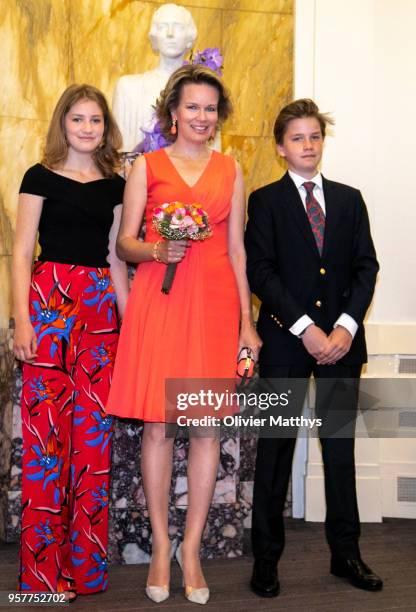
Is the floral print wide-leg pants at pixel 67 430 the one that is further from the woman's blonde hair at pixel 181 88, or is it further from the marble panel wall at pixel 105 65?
the marble panel wall at pixel 105 65

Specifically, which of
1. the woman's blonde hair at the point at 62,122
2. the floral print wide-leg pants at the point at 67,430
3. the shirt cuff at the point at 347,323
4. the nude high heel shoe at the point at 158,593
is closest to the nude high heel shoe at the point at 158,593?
the nude high heel shoe at the point at 158,593

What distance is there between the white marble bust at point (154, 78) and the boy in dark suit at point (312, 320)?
1.41 m

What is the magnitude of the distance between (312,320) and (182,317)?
1.75 ft

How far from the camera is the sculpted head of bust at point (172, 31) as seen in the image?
174 inches

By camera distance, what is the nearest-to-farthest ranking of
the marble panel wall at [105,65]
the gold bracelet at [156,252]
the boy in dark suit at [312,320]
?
the gold bracelet at [156,252] → the boy in dark suit at [312,320] → the marble panel wall at [105,65]

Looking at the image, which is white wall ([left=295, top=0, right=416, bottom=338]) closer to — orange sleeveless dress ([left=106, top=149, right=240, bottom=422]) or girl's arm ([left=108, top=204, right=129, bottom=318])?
orange sleeveless dress ([left=106, top=149, right=240, bottom=422])

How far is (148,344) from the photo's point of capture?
310cm

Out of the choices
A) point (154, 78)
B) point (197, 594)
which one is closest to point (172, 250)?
point (197, 594)

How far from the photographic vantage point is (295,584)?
3.30 meters

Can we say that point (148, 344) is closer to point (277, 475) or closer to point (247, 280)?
point (247, 280)

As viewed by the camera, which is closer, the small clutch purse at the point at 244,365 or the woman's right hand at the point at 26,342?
the woman's right hand at the point at 26,342

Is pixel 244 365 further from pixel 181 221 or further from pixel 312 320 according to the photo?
pixel 181 221

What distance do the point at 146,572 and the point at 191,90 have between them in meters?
2.10

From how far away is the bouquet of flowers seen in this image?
2.82 metres
